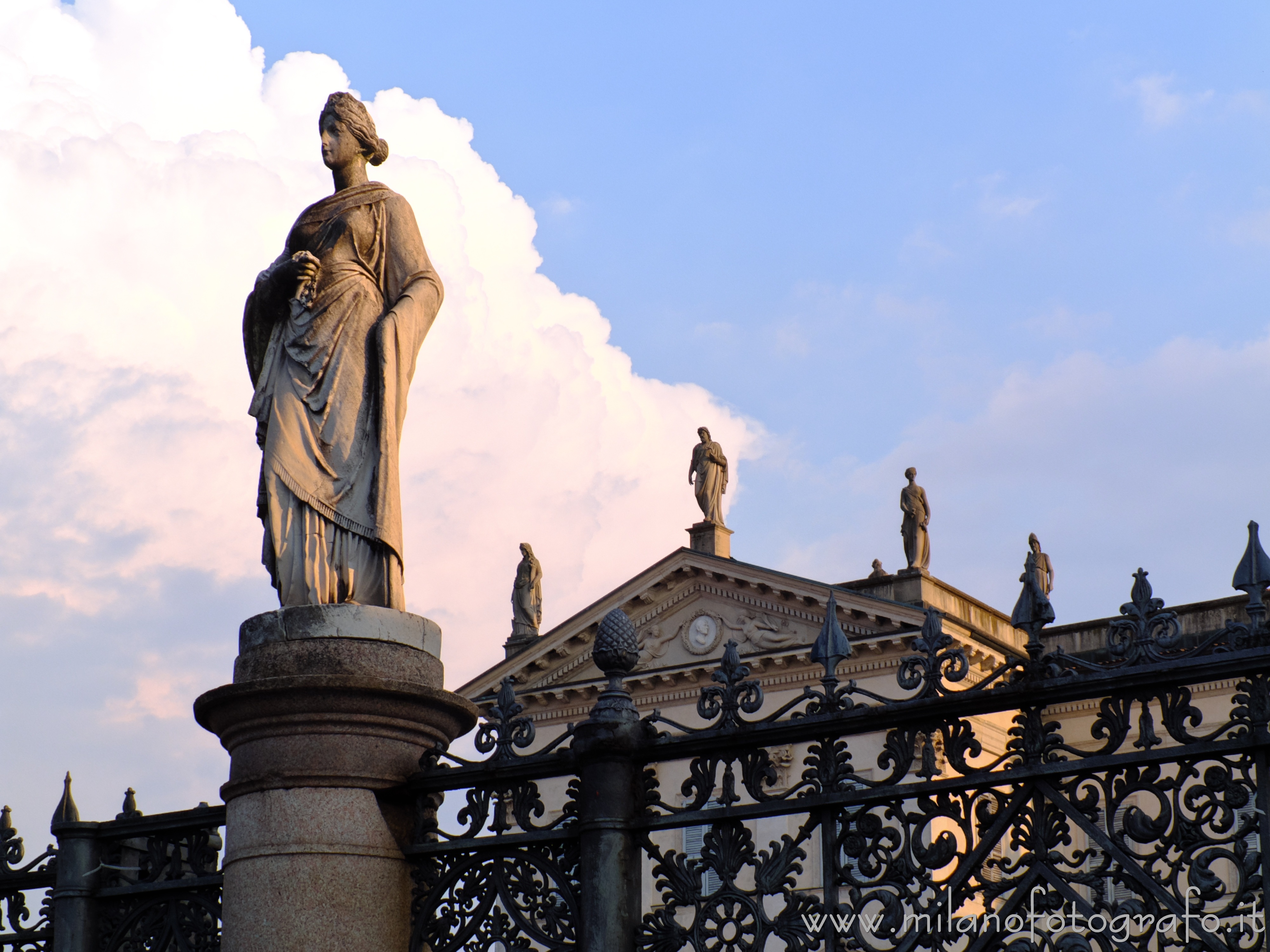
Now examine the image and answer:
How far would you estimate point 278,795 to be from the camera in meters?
7.92

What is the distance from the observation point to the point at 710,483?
45.2 metres

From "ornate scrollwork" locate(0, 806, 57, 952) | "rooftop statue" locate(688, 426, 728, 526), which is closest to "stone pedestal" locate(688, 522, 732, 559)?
"rooftop statue" locate(688, 426, 728, 526)

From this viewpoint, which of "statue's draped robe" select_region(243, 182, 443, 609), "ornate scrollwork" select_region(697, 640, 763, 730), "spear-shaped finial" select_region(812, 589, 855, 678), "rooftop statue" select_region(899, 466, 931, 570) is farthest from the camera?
"rooftop statue" select_region(899, 466, 931, 570)

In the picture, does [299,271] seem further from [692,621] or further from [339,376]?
[692,621]

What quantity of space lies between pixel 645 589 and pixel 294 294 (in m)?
35.8

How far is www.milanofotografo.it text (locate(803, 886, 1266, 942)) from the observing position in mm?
6504

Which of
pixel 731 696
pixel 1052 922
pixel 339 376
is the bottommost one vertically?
pixel 1052 922

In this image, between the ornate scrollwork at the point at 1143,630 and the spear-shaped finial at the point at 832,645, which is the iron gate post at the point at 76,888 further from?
the ornate scrollwork at the point at 1143,630

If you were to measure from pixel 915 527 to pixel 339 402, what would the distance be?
34.0m

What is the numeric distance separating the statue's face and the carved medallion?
3518 cm

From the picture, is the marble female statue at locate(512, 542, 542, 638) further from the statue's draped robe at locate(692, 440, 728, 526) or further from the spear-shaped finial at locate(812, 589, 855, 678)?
the spear-shaped finial at locate(812, 589, 855, 678)

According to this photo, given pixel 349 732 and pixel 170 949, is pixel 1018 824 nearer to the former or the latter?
pixel 349 732

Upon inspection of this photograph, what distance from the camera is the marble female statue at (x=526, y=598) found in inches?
1833

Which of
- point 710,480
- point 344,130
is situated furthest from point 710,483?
point 344,130
